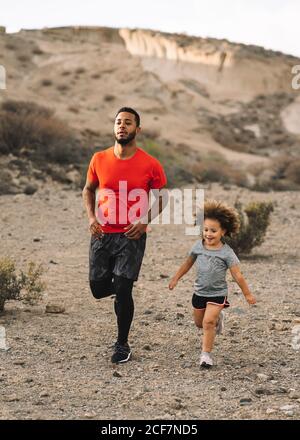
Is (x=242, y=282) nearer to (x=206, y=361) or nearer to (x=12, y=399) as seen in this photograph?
(x=206, y=361)

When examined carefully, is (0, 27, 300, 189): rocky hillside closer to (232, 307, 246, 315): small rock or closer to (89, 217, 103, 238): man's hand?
(232, 307, 246, 315): small rock

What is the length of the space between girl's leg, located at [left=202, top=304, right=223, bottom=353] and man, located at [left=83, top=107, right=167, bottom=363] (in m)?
0.57

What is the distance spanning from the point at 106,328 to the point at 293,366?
1.81 metres

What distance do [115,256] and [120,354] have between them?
723 millimetres

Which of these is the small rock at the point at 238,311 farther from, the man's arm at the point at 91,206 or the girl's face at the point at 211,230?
the man's arm at the point at 91,206

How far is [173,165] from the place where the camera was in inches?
918

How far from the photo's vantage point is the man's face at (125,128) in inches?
221

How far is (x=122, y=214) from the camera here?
5.62 meters

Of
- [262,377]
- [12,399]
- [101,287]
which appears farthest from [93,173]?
[262,377]

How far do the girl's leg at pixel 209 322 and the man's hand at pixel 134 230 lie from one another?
0.73 meters

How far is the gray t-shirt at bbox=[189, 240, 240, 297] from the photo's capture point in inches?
222

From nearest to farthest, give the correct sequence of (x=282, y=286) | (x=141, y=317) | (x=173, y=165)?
1. (x=141, y=317)
2. (x=282, y=286)
3. (x=173, y=165)
